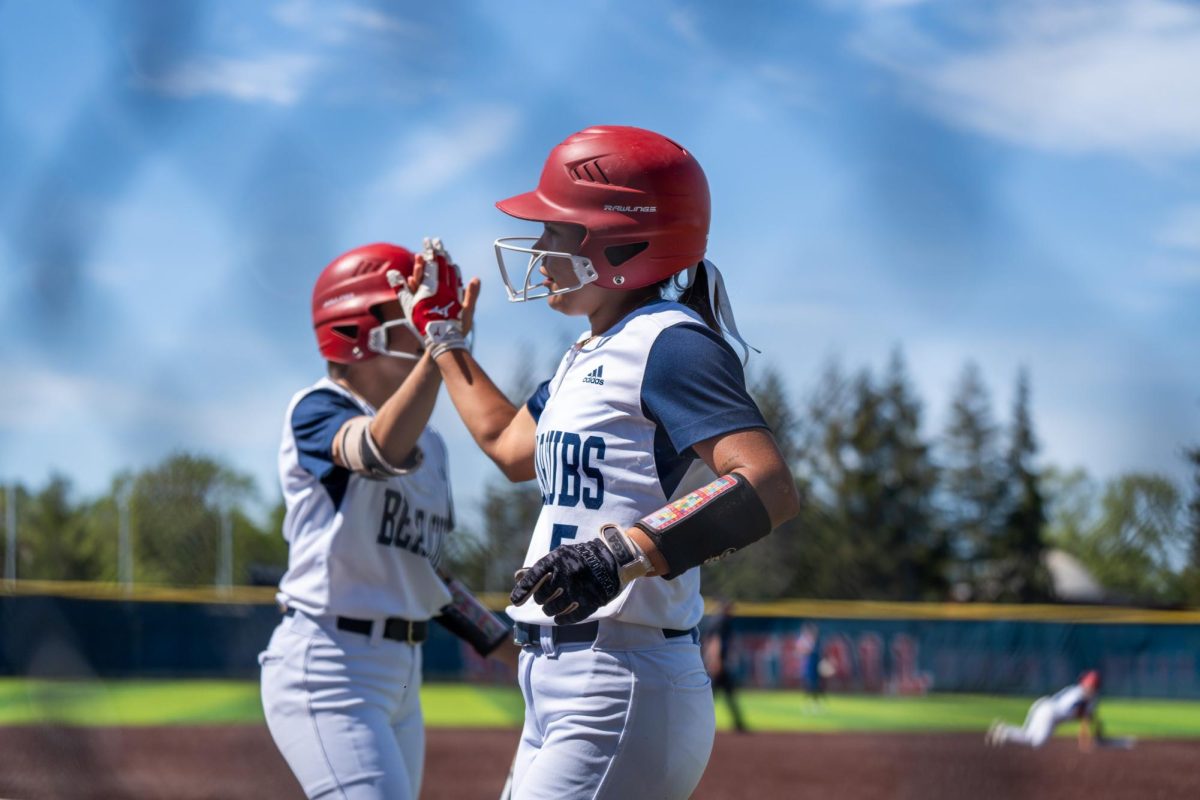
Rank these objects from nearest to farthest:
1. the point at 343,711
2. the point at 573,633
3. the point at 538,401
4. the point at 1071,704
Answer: the point at 573,633 < the point at 538,401 < the point at 343,711 < the point at 1071,704

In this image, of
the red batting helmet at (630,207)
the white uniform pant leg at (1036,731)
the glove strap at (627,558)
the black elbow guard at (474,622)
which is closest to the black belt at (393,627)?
the black elbow guard at (474,622)

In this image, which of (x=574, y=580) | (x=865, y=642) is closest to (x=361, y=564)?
(x=574, y=580)

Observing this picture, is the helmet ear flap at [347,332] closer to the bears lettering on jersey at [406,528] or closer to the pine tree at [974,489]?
the bears lettering on jersey at [406,528]

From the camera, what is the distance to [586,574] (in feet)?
5.70

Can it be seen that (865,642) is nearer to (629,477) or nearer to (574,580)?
(629,477)

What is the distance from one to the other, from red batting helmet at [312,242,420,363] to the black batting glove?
1477 mm

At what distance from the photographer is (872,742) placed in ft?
40.1

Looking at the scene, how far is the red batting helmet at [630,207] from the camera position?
2.11 metres

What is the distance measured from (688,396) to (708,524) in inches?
8.0

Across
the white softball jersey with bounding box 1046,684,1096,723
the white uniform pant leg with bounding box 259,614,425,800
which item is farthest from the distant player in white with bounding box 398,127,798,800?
the white softball jersey with bounding box 1046,684,1096,723

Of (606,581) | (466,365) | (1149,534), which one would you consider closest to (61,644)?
(466,365)

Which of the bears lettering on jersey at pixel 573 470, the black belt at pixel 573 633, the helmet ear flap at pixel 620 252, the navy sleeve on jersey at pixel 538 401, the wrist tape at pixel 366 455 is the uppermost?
the helmet ear flap at pixel 620 252

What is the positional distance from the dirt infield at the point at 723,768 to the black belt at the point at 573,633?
597 cm

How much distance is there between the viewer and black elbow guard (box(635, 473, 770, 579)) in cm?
175
